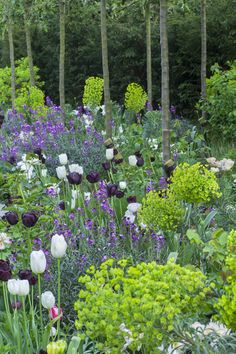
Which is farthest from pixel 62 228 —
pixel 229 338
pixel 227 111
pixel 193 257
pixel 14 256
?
pixel 227 111

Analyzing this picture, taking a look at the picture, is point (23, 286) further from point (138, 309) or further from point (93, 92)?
point (93, 92)

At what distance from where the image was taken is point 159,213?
403cm

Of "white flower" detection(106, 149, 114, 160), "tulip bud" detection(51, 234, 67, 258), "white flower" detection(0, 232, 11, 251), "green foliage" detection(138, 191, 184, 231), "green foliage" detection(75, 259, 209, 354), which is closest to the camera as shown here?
"green foliage" detection(75, 259, 209, 354)

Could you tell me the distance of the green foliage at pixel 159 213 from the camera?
403cm

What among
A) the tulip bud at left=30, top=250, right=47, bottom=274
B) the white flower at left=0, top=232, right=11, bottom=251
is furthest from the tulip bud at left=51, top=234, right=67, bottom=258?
the white flower at left=0, top=232, right=11, bottom=251

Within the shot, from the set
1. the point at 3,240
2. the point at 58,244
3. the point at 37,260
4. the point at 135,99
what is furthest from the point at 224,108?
the point at 37,260

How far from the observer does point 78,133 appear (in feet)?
29.8

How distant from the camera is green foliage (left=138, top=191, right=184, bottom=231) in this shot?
13.2 ft

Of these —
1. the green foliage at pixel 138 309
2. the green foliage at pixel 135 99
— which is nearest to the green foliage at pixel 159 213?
the green foliage at pixel 138 309

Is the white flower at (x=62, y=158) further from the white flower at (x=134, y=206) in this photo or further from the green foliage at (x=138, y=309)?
the green foliage at (x=138, y=309)

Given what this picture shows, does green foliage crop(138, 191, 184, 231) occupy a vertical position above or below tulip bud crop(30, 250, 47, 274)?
below

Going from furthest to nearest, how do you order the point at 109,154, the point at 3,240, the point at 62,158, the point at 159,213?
1. the point at 109,154
2. the point at 62,158
3. the point at 159,213
4. the point at 3,240

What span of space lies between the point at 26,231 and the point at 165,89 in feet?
8.56

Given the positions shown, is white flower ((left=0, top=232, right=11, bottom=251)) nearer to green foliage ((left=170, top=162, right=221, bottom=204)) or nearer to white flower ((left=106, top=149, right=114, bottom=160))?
green foliage ((left=170, top=162, right=221, bottom=204))
